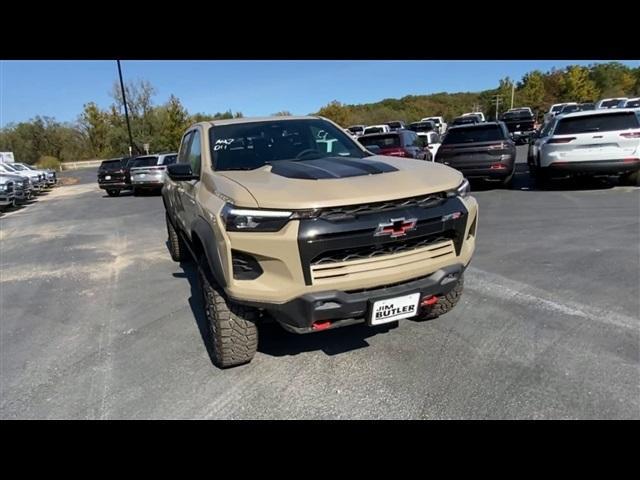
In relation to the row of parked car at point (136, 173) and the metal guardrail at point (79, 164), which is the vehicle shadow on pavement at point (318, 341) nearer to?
the row of parked car at point (136, 173)

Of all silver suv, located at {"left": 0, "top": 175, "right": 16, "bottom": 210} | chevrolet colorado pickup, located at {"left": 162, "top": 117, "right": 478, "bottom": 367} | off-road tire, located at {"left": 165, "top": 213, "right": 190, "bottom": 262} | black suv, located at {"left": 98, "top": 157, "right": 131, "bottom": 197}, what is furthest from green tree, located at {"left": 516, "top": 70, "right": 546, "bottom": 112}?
chevrolet colorado pickup, located at {"left": 162, "top": 117, "right": 478, "bottom": 367}

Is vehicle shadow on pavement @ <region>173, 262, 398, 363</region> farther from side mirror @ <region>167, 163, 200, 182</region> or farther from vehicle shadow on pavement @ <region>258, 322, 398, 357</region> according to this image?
side mirror @ <region>167, 163, 200, 182</region>

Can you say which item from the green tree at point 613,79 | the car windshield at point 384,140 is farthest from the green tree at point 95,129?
the green tree at point 613,79

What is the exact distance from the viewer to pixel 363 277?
8.29 feet

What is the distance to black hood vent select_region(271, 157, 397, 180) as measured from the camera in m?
2.86

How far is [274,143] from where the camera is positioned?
3.79 m

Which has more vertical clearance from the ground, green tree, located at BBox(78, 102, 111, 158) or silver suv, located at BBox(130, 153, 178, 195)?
green tree, located at BBox(78, 102, 111, 158)

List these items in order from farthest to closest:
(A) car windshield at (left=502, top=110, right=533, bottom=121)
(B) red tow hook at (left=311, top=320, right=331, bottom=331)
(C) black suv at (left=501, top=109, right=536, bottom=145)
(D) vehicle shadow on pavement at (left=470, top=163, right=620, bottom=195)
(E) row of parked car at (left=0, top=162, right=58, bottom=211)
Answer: (A) car windshield at (left=502, top=110, right=533, bottom=121)
(C) black suv at (left=501, top=109, right=536, bottom=145)
(E) row of parked car at (left=0, top=162, right=58, bottom=211)
(D) vehicle shadow on pavement at (left=470, top=163, right=620, bottom=195)
(B) red tow hook at (left=311, top=320, right=331, bottom=331)

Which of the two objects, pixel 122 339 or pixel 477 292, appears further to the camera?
pixel 477 292
